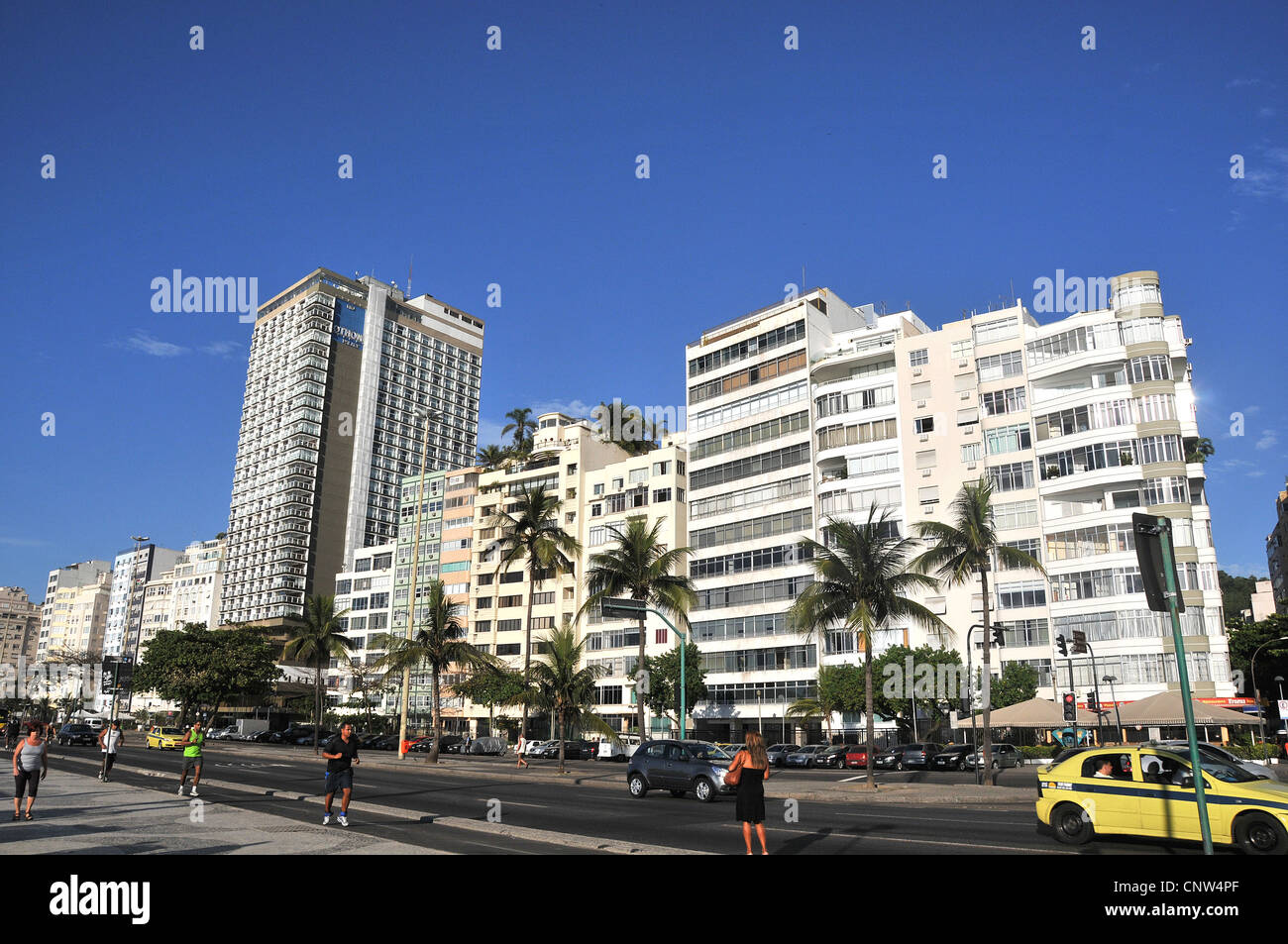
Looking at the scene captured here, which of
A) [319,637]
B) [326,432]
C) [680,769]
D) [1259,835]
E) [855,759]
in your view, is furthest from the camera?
[326,432]

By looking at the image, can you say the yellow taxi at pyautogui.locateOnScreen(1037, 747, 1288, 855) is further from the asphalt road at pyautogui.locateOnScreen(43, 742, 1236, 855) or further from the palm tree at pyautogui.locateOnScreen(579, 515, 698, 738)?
the palm tree at pyautogui.locateOnScreen(579, 515, 698, 738)

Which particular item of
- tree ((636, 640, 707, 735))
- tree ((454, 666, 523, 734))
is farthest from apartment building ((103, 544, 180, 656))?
tree ((636, 640, 707, 735))

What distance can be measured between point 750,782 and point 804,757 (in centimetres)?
4317

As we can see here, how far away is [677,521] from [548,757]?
2773cm

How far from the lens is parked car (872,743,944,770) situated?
48469mm

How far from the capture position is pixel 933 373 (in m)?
69.7

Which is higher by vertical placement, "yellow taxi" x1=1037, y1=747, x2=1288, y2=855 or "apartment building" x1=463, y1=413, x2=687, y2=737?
"apartment building" x1=463, y1=413, x2=687, y2=737

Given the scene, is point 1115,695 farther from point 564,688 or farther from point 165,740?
point 165,740

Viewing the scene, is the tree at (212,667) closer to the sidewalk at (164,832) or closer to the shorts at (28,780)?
the sidewalk at (164,832)

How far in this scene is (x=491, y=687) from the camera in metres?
72.6

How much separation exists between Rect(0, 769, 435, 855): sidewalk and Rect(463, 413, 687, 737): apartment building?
2242 inches

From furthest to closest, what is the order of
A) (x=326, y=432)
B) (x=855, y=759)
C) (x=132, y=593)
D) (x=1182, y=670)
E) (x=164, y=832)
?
(x=132, y=593) → (x=326, y=432) → (x=855, y=759) → (x=164, y=832) → (x=1182, y=670)

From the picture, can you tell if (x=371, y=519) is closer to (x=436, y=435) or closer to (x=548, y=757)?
(x=436, y=435)

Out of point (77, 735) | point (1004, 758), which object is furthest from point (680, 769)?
point (77, 735)
